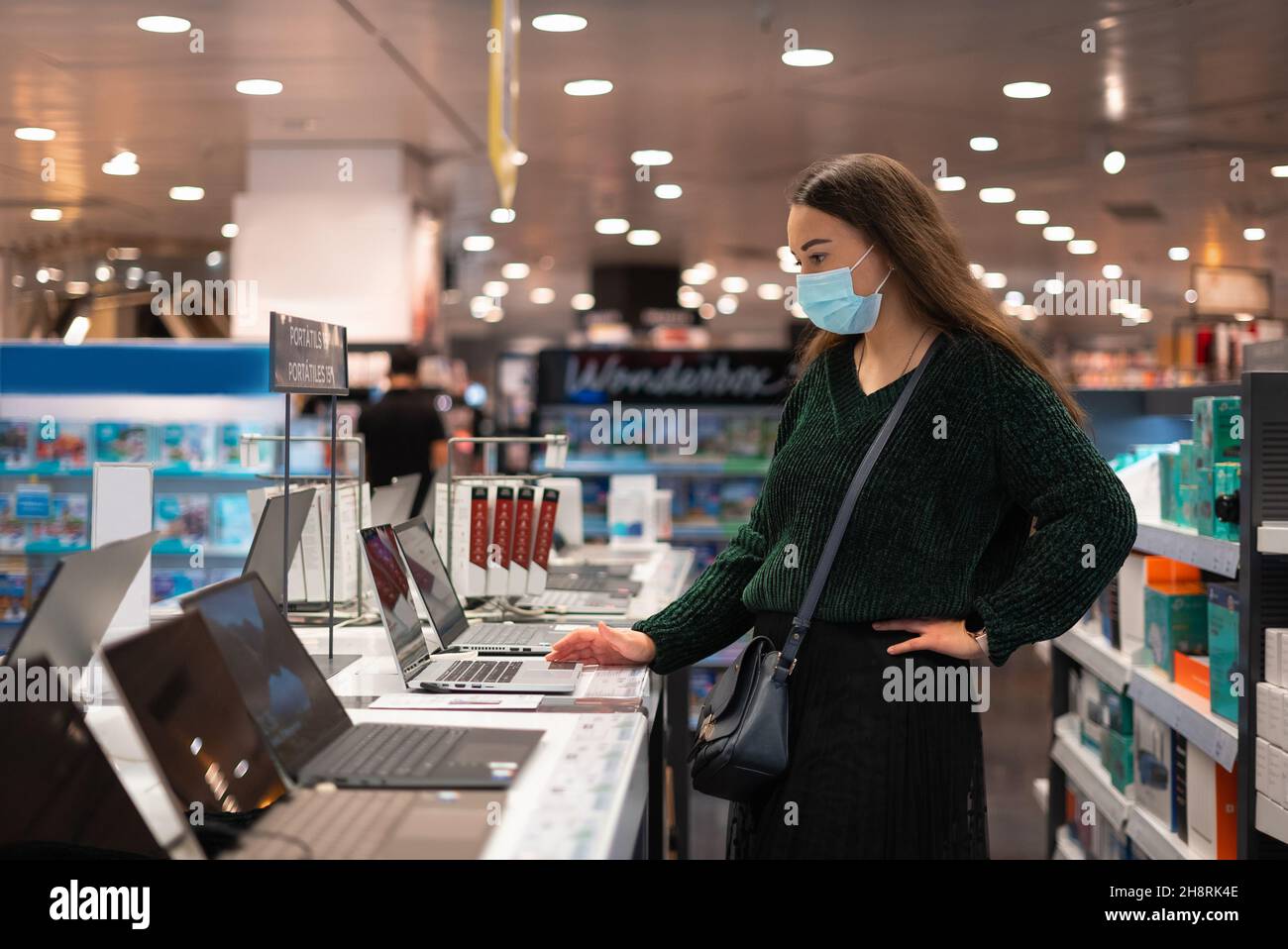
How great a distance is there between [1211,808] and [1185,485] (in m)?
0.78

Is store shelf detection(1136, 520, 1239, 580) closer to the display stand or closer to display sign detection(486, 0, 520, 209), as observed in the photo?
the display stand

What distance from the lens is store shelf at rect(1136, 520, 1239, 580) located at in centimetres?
282

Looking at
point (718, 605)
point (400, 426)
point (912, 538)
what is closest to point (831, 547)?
point (912, 538)

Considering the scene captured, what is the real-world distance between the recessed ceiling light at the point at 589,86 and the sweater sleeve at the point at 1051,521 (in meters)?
4.80

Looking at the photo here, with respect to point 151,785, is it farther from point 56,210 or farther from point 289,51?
point 56,210

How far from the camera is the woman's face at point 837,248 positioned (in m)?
1.94

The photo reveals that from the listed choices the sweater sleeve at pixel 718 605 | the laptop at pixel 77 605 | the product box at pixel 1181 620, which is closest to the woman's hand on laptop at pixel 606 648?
the sweater sleeve at pixel 718 605

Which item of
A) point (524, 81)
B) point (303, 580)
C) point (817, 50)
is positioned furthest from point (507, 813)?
point (524, 81)

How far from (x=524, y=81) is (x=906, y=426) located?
15.9 feet

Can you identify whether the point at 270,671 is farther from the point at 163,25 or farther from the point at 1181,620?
the point at 163,25

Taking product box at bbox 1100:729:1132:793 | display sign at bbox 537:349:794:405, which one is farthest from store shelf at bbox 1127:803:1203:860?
display sign at bbox 537:349:794:405

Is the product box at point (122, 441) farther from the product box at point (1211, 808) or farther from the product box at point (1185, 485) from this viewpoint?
the product box at point (1211, 808)

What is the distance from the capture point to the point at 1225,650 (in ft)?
9.63

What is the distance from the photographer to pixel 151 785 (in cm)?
176
